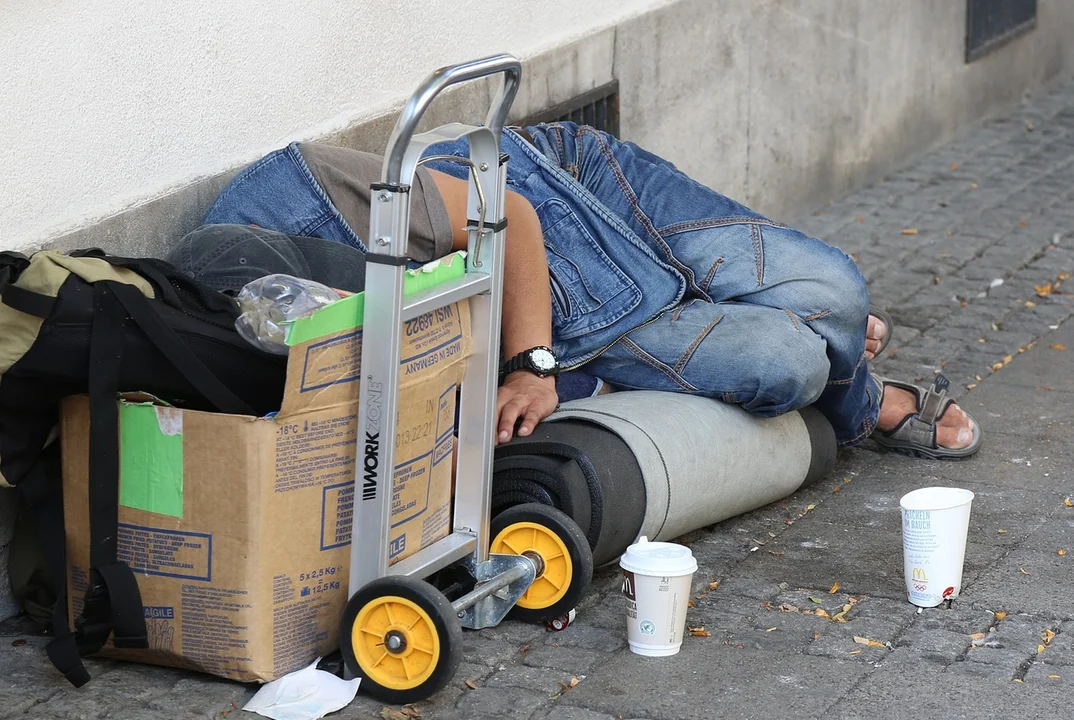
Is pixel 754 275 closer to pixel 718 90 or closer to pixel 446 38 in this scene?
pixel 446 38

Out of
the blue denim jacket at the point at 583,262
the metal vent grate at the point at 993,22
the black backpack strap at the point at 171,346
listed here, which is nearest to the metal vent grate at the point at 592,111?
the blue denim jacket at the point at 583,262

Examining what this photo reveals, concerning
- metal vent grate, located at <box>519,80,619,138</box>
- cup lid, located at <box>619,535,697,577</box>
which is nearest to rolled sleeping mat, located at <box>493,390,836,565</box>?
cup lid, located at <box>619,535,697,577</box>

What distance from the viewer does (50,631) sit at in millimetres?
3170

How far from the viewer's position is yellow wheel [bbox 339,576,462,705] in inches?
108

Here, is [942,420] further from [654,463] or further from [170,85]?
[170,85]

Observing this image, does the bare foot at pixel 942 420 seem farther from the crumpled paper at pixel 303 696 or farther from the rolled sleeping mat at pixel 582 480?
the crumpled paper at pixel 303 696

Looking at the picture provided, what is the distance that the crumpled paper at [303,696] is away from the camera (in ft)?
9.14

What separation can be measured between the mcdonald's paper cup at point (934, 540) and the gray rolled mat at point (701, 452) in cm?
52

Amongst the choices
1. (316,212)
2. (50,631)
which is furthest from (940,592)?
(50,631)

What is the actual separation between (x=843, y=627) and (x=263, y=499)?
4.09 feet

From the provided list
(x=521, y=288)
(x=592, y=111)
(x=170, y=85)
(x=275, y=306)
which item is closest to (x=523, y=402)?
(x=521, y=288)

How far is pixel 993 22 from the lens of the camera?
8.15m

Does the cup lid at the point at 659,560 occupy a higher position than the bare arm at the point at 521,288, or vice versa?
the bare arm at the point at 521,288

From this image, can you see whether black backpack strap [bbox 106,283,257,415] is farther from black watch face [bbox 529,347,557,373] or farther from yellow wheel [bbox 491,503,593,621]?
black watch face [bbox 529,347,557,373]
